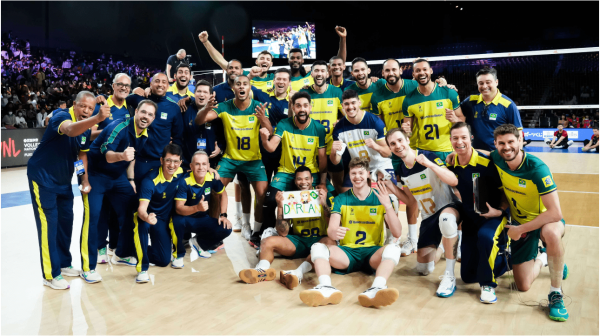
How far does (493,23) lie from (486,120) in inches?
846

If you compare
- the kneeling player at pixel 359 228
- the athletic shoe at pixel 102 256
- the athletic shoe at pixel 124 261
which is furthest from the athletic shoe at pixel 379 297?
the athletic shoe at pixel 102 256

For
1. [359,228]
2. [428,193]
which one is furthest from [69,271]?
[428,193]

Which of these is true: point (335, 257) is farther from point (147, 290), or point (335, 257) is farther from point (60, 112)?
point (60, 112)

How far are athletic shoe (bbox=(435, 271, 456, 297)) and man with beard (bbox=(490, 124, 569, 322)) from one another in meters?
0.56

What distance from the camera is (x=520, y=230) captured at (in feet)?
12.1

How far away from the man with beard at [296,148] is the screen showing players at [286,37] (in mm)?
16793

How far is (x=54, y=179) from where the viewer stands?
4211mm

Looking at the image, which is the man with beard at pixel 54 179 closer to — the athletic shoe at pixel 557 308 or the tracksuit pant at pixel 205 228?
the tracksuit pant at pixel 205 228

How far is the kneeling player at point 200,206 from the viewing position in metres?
4.91

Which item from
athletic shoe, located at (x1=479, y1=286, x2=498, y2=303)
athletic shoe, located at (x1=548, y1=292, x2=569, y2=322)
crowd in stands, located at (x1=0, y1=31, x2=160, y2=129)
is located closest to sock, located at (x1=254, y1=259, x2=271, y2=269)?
athletic shoe, located at (x1=479, y1=286, x2=498, y2=303)

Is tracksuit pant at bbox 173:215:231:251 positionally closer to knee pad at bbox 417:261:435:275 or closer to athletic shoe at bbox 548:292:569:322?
knee pad at bbox 417:261:435:275

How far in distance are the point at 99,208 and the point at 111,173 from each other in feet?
1.20

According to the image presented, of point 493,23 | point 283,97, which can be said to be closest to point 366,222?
point 283,97

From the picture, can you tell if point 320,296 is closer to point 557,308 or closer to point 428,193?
point 428,193
